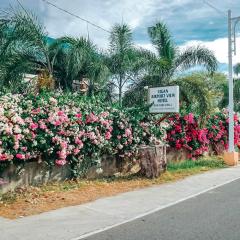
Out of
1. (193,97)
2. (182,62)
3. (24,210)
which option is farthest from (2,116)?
(182,62)

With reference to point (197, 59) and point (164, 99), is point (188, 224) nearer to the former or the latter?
point (164, 99)

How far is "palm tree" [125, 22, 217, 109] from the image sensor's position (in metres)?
17.1

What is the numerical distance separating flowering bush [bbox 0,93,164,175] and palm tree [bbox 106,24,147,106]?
349 centimetres

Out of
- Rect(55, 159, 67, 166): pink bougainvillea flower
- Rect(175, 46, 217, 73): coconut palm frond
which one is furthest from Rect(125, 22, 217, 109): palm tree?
Rect(55, 159, 67, 166): pink bougainvillea flower

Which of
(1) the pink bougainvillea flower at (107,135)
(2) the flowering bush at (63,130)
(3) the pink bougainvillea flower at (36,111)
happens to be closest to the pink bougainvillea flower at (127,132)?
(2) the flowering bush at (63,130)

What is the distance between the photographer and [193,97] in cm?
1684

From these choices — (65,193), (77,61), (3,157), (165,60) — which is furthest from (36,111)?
(165,60)

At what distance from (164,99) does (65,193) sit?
6.00 meters

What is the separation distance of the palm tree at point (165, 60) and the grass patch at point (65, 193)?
4115 millimetres

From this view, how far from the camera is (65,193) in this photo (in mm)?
10391

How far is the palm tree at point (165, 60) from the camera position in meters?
17.1

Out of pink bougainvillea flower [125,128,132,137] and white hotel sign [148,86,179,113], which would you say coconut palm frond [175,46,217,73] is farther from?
pink bougainvillea flower [125,128,132,137]

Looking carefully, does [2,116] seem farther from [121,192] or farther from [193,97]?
[193,97]

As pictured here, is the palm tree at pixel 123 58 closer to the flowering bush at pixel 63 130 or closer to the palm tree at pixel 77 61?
the palm tree at pixel 77 61
